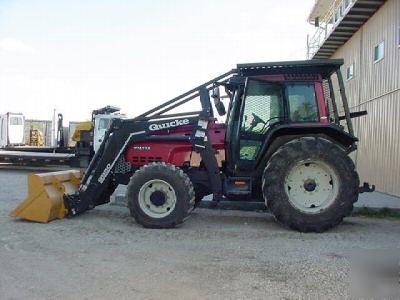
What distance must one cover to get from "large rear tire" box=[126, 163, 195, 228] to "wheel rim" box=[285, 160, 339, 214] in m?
1.69

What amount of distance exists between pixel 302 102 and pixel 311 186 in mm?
1466

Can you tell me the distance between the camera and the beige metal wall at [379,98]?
13.5 metres

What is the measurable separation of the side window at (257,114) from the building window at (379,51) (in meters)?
7.87

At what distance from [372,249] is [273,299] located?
102 inches

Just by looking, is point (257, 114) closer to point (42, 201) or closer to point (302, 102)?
point (302, 102)

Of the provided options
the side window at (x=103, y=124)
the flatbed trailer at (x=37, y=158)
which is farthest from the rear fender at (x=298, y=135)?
the flatbed trailer at (x=37, y=158)

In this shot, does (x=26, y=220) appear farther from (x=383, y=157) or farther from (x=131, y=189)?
(x=383, y=157)

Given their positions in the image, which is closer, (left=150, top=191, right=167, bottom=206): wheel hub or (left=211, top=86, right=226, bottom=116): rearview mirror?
(left=150, top=191, right=167, bottom=206): wheel hub

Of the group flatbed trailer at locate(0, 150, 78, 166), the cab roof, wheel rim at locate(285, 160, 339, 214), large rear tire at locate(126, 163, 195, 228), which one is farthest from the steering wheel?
flatbed trailer at locate(0, 150, 78, 166)

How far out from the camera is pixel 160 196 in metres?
8.31

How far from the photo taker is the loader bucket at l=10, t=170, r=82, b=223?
8.62m

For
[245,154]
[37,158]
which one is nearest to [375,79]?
[245,154]

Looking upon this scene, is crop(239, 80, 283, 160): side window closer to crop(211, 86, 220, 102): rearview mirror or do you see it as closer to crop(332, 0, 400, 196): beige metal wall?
crop(211, 86, 220, 102): rearview mirror

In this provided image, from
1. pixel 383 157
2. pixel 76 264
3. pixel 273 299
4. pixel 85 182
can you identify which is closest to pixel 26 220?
pixel 85 182
